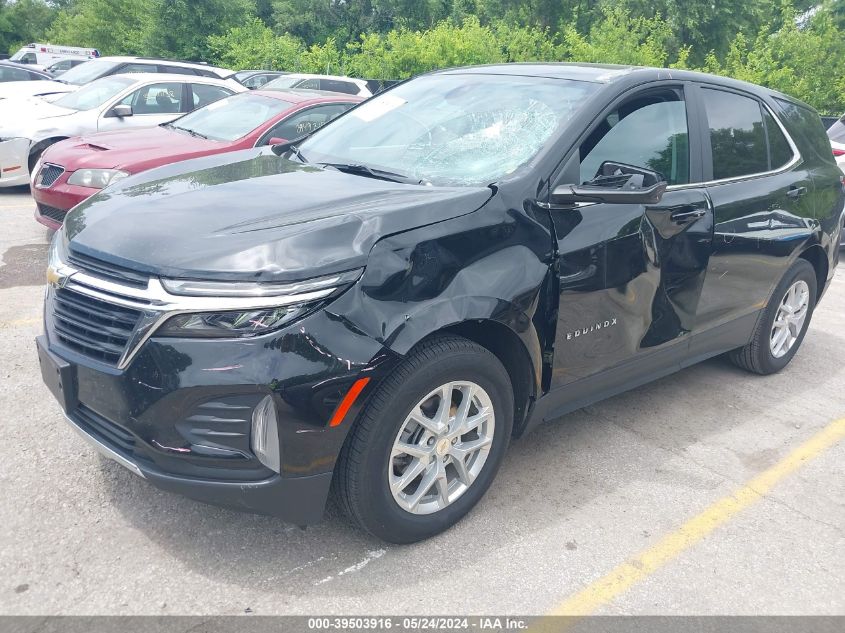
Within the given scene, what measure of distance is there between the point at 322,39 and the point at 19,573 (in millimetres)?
42428

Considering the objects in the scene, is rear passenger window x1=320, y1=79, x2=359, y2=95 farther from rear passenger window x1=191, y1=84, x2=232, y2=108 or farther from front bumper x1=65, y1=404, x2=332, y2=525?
front bumper x1=65, y1=404, x2=332, y2=525

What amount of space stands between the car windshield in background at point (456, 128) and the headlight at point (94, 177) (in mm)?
2868

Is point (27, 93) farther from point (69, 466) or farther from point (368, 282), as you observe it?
point (368, 282)

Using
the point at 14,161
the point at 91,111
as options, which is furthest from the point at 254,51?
the point at 14,161

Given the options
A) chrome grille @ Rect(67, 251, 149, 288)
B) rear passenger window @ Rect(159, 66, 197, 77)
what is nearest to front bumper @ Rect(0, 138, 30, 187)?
rear passenger window @ Rect(159, 66, 197, 77)

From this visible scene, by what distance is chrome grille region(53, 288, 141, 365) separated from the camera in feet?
8.25

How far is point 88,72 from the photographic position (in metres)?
12.0

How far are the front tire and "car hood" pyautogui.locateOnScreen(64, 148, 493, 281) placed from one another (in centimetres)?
48

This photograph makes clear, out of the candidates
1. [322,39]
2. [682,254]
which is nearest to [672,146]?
[682,254]

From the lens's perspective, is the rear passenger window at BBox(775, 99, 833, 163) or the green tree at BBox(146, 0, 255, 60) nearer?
the rear passenger window at BBox(775, 99, 833, 163)

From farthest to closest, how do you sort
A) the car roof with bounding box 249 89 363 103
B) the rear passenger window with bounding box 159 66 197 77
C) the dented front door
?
the rear passenger window with bounding box 159 66 197 77 → the car roof with bounding box 249 89 363 103 → the dented front door

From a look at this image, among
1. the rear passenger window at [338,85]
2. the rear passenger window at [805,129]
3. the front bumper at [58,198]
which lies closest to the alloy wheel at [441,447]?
the rear passenger window at [805,129]

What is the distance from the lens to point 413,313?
263 cm

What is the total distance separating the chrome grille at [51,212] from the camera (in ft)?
20.7
